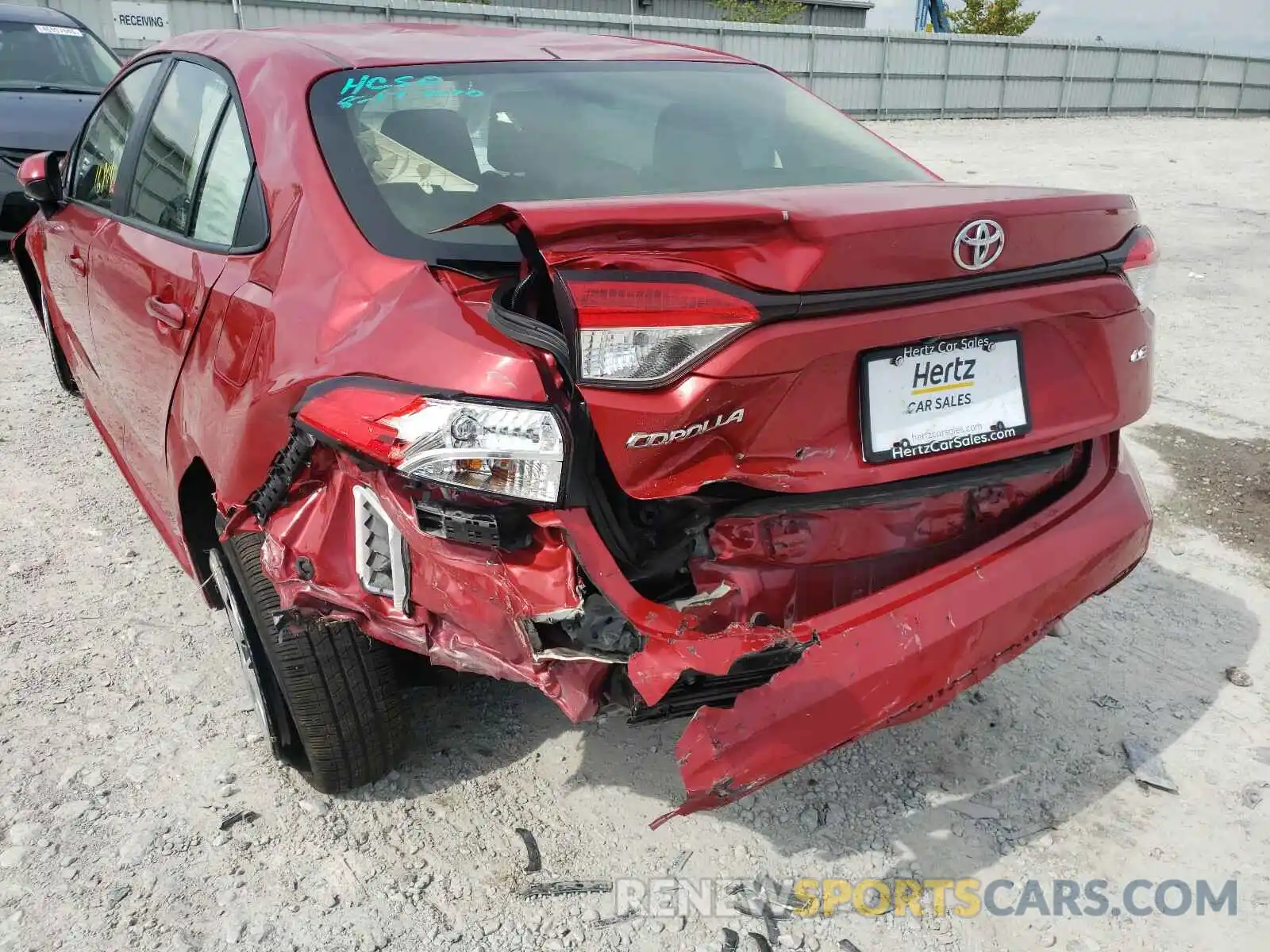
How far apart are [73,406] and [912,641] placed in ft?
15.2

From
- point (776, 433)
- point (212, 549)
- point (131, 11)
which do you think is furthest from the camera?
point (131, 11)

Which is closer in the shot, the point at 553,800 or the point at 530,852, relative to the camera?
the point at 530,852

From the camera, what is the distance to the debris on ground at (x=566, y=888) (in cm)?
206

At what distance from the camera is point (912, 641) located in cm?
175

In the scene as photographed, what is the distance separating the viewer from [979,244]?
1729 mm

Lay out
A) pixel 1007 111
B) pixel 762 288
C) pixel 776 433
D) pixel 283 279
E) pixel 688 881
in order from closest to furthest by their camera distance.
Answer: pixel 762 288, pixel 776 433, pixel 283 279, pixel 688 881, pixel 1007 111

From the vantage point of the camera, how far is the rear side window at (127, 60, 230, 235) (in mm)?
2500

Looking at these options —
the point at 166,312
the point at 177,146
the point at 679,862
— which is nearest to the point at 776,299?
the point at 679,862

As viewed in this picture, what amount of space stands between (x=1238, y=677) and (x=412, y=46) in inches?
115

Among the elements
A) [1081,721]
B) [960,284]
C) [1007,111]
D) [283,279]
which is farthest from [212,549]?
[1007,111]

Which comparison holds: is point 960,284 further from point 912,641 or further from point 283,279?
point 283,279

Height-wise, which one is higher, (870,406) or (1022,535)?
(870,406)

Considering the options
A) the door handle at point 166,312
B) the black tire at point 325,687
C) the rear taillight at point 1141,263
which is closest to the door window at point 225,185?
the door handle at point 166,312

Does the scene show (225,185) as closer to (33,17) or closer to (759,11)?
(33,17)
